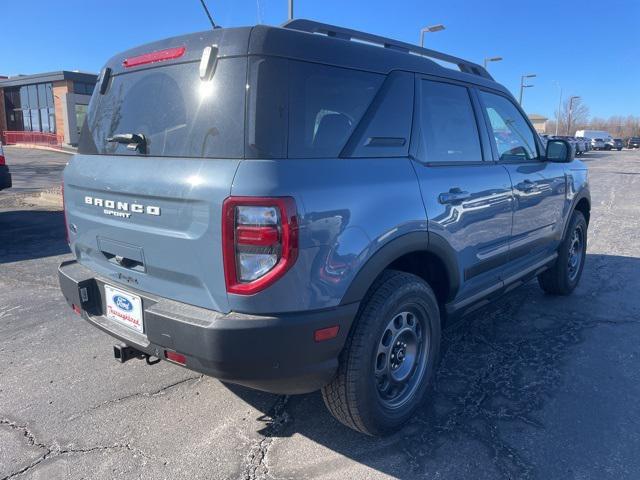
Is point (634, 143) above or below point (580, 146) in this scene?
above

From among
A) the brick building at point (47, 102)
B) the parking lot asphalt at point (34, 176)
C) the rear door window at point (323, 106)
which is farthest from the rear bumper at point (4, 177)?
the brick building at point (47, 102)

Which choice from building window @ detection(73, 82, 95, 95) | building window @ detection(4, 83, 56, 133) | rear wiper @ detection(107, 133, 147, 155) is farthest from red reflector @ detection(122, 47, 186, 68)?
building window @ detection(4, 83, 56, 133)

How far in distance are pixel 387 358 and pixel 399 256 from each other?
0.58m

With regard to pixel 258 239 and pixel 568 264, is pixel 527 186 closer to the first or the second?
pixel 568 264

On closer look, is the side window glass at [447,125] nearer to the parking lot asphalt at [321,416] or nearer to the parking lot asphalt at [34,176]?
the parking lot asphalt at [321,416]

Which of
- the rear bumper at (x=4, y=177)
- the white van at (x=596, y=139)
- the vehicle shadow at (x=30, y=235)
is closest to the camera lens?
the vehicle shadow at (x=30, y=235)

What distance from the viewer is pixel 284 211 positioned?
79.0 inches

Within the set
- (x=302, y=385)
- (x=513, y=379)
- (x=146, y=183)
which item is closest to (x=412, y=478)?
(x=302, y=385)

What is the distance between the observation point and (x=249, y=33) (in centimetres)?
218

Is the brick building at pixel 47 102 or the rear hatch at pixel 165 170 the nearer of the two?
the rear hatch at pixel 165 170

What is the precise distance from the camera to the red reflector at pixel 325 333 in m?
2.17

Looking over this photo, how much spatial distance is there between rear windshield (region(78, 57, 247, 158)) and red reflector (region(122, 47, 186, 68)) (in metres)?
0.05

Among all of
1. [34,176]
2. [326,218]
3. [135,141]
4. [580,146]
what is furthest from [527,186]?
[580,146]

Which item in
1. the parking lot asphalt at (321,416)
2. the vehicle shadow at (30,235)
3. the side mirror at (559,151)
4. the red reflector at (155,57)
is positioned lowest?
the parking lot asphalt at (321,416)
